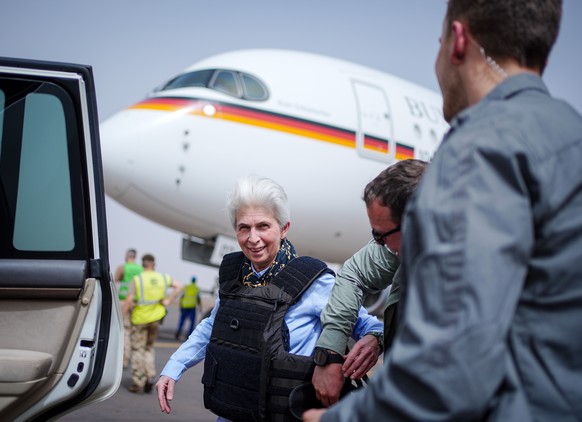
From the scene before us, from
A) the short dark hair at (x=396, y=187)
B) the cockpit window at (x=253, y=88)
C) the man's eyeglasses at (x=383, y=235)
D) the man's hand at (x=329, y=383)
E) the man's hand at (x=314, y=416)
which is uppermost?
the cockpit window at (x=253, y=88)

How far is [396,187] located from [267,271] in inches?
31.5

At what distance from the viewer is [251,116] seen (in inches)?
408

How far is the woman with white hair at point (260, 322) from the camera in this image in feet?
8.26

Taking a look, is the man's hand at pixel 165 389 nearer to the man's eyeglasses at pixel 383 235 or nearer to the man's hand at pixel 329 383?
the man's hand at pixel 329 383

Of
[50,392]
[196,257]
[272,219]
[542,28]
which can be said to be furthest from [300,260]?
[196,257]

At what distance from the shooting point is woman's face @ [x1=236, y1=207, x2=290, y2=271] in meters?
2.83

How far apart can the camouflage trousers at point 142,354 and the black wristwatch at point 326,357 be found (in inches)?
222

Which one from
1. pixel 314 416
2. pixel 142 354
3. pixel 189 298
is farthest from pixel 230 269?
pixel 189 298

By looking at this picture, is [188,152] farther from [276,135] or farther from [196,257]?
[196,257]

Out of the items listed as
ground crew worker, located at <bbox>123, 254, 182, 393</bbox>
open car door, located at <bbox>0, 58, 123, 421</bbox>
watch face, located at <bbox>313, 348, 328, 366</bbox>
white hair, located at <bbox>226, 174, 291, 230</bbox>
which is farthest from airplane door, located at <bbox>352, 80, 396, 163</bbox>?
watch face, located at <bbox>313, 348, 328, 366</bbox>

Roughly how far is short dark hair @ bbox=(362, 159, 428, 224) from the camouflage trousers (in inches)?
235

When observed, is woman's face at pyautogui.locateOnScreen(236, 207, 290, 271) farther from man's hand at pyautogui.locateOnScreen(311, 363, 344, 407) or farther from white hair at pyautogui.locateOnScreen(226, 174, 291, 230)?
man's hand at pyautogui.locateOnScreen(311, 363, 344, 407)

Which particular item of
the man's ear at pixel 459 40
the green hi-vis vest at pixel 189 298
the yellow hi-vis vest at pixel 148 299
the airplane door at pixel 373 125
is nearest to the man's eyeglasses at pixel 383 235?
the man's ear at pixel 459 40

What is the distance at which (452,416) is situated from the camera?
1085mm
